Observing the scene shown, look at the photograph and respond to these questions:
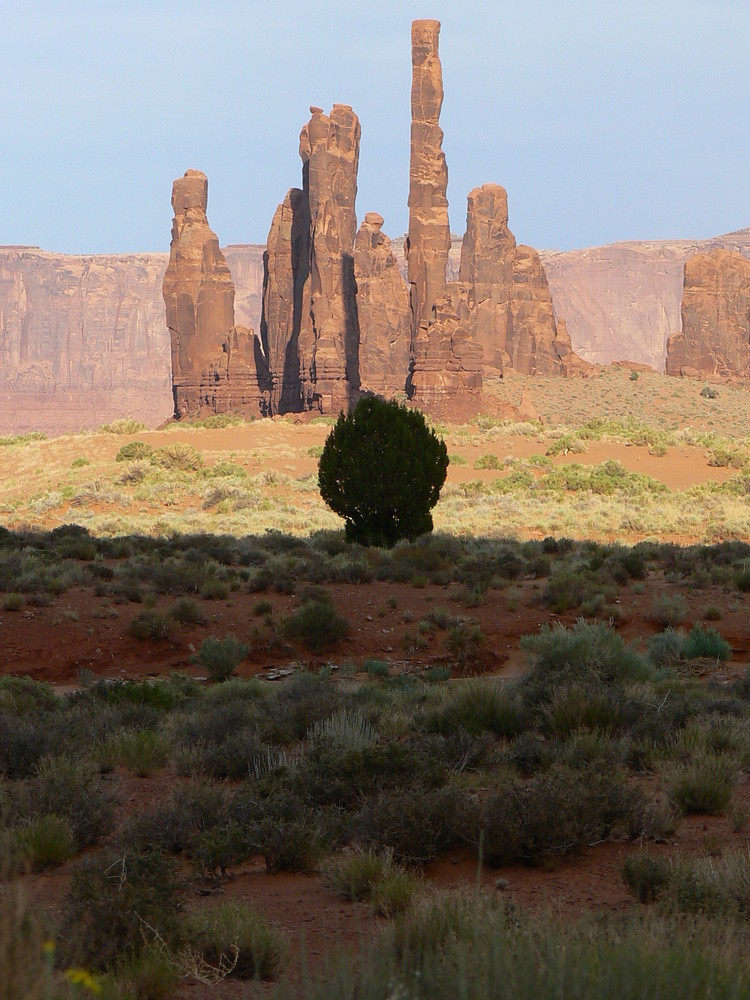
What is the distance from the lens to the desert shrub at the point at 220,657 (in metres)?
15.2

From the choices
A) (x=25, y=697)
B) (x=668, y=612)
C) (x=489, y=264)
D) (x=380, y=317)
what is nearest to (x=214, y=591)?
(x=668, y=612)

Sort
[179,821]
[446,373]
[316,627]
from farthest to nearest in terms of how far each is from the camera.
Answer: [446,373] < [316,627] < [179,821]

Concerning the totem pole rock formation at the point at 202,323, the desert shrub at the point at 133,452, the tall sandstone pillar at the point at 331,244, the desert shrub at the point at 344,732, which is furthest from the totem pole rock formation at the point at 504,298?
the desert shrub at the point at 344,732

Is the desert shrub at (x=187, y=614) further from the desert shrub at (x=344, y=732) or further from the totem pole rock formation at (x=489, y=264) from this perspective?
the totem pole rock formation at (x=489, y=264)

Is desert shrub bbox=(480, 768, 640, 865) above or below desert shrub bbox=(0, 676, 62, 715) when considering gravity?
above

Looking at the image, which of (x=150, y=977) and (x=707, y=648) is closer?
(x=150, y=977)

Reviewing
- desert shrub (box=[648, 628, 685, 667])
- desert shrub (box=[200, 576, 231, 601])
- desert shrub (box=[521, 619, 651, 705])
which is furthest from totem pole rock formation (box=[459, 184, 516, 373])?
desert shrub (box=[521, 619, 651, 705])

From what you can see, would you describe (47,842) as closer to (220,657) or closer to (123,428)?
(220,657)

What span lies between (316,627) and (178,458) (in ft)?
108

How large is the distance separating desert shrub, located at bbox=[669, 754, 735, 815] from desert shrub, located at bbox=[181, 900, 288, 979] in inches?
124

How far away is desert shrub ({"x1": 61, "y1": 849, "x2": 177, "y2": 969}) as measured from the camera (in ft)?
14.8

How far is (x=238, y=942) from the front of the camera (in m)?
4.58

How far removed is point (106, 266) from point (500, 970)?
181126mm

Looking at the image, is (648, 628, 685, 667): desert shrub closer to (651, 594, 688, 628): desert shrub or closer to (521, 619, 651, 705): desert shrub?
(521, 619, 651, 705): desert shrub
